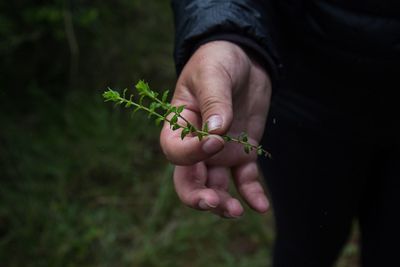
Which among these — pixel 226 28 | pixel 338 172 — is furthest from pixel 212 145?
pixel 338 172

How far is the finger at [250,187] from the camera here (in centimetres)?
101

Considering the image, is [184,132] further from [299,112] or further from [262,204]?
[299,112]

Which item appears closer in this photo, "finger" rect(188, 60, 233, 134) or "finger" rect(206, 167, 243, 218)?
"finger" rect(188, 60, 233, 134)

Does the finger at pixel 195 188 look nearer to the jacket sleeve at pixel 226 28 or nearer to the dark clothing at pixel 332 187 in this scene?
the jacket sleeve at pixel 226 28

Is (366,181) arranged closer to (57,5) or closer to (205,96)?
(205,96)

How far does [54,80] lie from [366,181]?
5.75ft

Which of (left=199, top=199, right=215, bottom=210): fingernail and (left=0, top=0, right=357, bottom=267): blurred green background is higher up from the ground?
(left=0, top=0, right=357, bottom=267): blurred green background

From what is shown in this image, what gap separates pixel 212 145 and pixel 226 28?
0.97ft

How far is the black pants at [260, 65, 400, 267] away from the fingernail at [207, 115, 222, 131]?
46cm

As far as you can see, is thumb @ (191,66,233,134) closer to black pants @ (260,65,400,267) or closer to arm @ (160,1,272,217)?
arm @ (160,1,272,217)

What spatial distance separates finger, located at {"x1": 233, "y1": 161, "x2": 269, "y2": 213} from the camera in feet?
3.31

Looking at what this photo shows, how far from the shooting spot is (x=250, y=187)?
1022mm

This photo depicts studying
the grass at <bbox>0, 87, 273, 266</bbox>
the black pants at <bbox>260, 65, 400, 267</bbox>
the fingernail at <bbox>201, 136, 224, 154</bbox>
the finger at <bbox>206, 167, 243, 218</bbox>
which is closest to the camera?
the fingernail at <bbox>201, 136, 224, 154</bbox>

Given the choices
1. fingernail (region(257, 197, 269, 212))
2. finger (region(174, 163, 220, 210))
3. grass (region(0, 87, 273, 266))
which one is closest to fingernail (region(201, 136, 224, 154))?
finger (region(174, 163, 220, 210))
